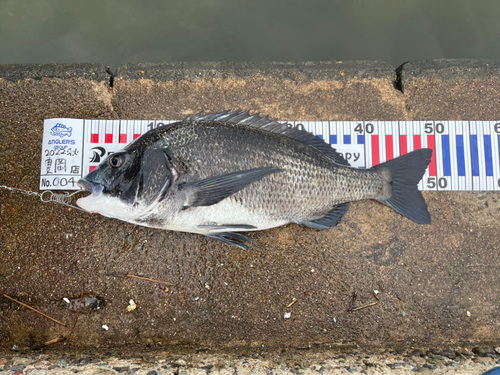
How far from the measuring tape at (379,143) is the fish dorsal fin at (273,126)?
23 centimetres

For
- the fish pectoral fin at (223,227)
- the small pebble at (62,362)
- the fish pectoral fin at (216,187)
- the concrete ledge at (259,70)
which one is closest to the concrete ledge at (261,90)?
the concrete ledge at (259,70)

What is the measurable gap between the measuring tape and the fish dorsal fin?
0.23 meters

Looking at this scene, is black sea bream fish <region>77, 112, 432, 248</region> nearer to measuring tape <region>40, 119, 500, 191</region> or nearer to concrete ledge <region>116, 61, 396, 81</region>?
measuring tape <region>40, 119, 500, 191</region>

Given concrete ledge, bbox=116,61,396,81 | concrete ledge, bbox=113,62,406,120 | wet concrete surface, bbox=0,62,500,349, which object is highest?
concrete ledge, bbox=116,61,396,81

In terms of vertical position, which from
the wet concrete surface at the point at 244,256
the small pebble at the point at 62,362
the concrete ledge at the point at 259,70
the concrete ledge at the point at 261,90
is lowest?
the small pebble at the point at 62,362

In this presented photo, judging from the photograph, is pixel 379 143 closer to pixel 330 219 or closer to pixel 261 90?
pixel 330 219

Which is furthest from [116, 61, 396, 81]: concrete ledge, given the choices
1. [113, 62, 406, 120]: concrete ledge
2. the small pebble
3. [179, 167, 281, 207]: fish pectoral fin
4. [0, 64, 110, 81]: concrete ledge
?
the small pebble

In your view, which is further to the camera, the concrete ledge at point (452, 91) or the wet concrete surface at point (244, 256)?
the concrete ledge at point (452, 91)

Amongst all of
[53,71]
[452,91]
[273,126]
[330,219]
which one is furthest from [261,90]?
[53,71]

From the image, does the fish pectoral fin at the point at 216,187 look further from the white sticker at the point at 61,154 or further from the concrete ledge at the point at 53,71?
the concrete ledge at the point at 53,71

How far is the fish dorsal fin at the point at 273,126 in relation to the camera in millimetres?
2334

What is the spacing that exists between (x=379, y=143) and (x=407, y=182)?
43 cm

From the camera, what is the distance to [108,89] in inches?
107

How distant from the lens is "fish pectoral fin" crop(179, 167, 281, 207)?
2070 millimetres
